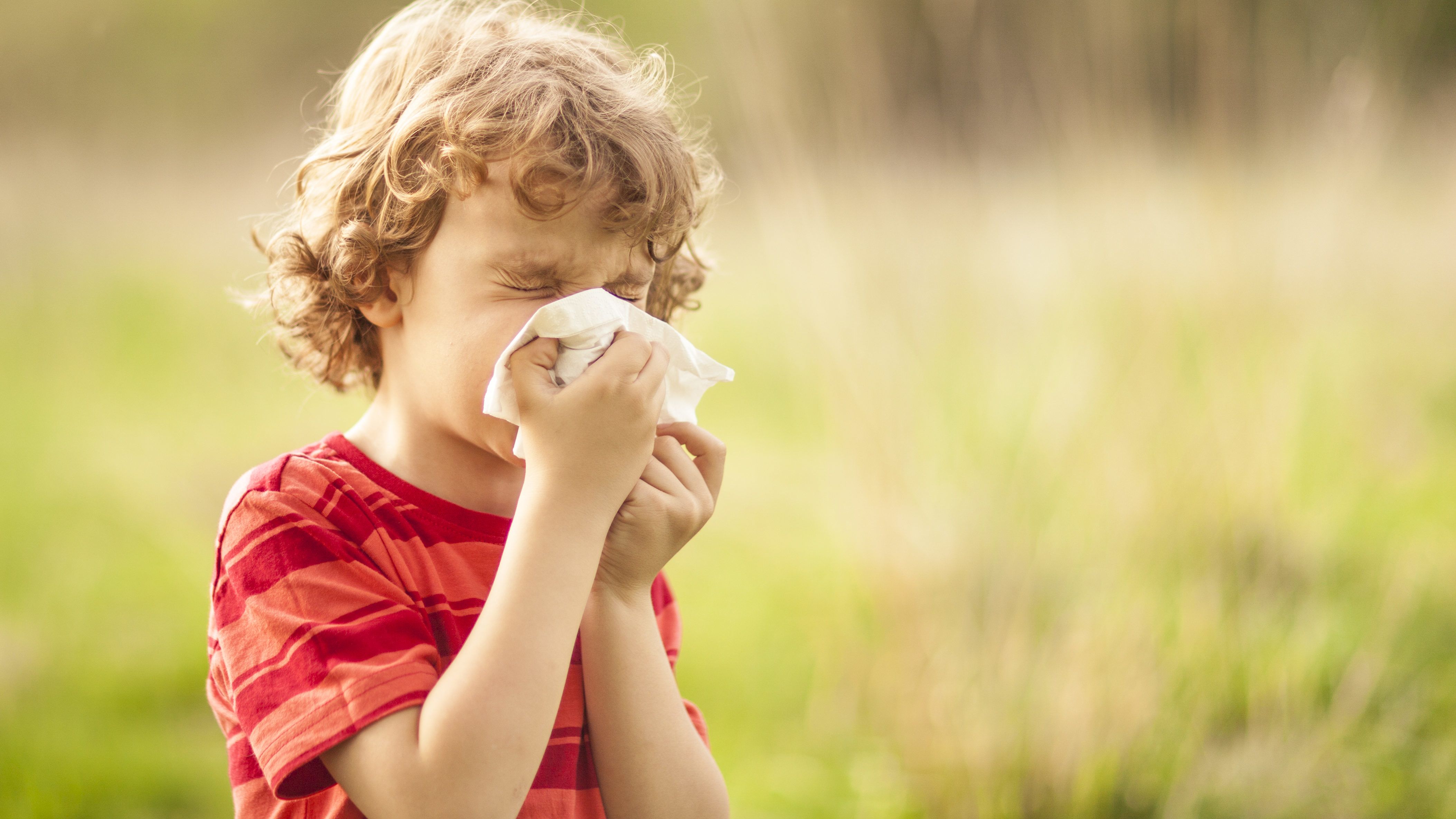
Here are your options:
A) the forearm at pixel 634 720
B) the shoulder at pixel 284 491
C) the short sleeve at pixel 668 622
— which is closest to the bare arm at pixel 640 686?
the forearm at pixel 634 720

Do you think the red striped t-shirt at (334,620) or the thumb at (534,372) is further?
the thumb at (534,372)

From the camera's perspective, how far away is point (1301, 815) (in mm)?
2443

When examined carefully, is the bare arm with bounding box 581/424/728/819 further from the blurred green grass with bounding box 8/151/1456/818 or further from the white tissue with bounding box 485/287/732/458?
the blurred green grass with bounding box 8/151/1456/818

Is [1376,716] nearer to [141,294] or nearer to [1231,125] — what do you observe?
[1231,125]

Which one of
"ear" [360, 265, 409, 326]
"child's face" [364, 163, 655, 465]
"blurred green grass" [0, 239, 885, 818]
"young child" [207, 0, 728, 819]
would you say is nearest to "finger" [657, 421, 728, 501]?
"young child" [207, 0, 728, 819]

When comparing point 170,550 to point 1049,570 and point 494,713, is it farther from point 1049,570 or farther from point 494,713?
point 494,713

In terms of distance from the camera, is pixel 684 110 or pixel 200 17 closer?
pixel 684 110

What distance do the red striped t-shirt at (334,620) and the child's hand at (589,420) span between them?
21 cm

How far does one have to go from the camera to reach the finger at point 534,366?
1.22 meters

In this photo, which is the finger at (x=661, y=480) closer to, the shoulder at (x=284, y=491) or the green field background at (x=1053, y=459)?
the shoulder at (x=284, y=491)

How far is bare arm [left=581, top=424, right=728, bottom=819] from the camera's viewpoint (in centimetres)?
128

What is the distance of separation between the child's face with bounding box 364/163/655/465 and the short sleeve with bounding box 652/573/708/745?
1.22 feet

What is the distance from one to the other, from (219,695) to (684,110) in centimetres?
115

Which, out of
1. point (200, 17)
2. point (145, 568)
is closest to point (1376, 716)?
point (145, 568)
